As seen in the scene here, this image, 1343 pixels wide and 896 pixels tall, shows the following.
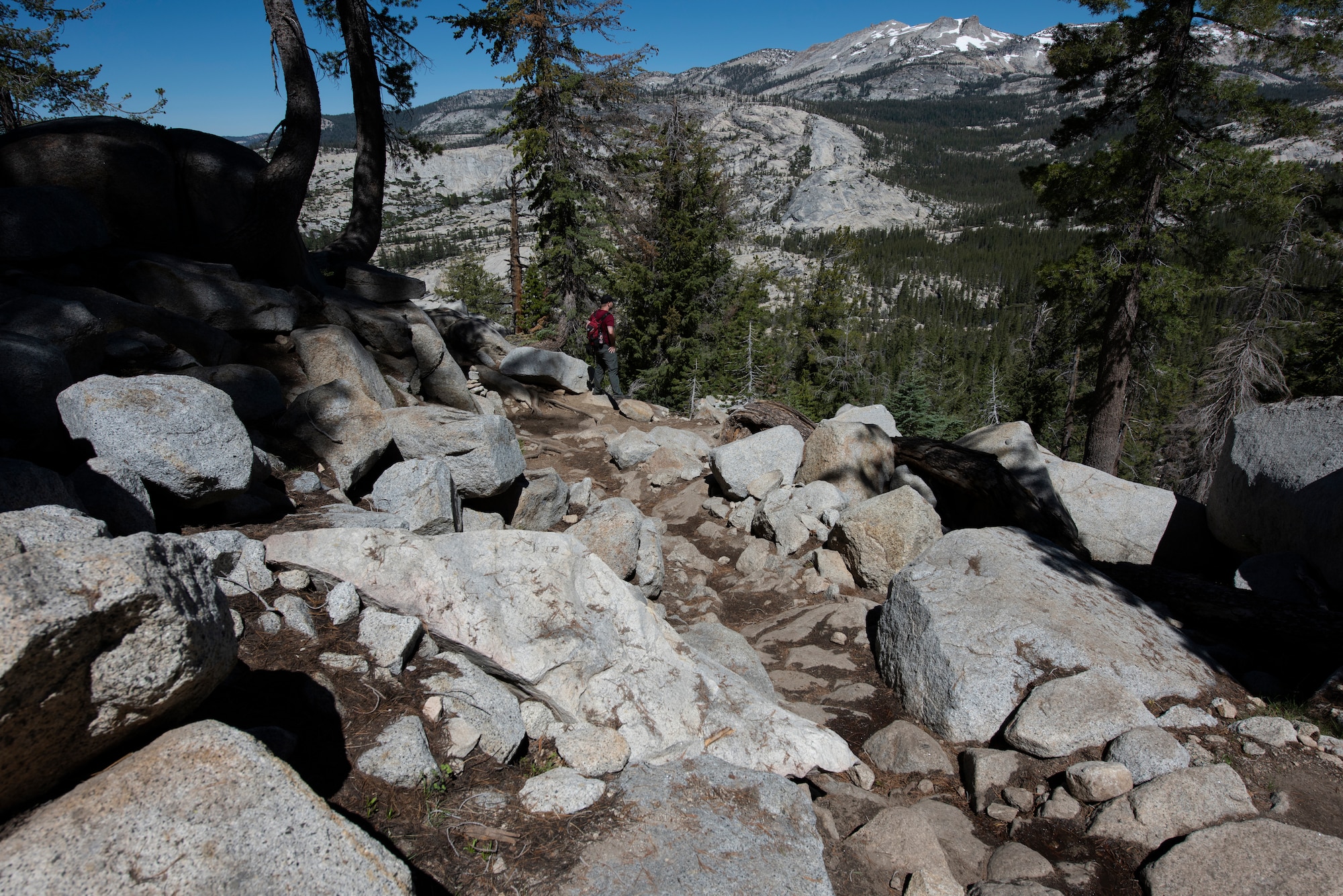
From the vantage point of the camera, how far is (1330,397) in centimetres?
741

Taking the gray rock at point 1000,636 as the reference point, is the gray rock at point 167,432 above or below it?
above

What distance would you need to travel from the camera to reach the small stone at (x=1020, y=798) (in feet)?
13.5

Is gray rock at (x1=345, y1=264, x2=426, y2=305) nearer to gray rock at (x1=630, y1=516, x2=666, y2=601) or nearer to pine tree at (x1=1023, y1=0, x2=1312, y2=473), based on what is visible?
gray rock at (x1=630, y1=516, x2=666, y2=601)

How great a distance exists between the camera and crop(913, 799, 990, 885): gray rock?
3623mm

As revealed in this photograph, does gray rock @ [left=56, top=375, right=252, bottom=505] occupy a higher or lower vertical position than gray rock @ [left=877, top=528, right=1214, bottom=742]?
higher

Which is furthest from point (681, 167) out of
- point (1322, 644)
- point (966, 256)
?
point (966, 256)

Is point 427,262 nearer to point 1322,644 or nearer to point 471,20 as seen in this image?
point 471,20

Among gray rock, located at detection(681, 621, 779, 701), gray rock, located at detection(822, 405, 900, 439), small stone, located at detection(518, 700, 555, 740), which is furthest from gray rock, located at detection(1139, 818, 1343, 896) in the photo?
gray rock, located at detection(822, 405, 900, 439)

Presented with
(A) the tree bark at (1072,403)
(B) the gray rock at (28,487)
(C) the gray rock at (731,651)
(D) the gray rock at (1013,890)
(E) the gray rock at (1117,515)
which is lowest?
(A) the tree bark at (1072,403)

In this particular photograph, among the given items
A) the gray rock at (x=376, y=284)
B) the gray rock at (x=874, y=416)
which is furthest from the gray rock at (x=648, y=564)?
the gray rock at (x=874, y=416)

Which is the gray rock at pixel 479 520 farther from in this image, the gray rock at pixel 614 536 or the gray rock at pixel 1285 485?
the gray rock at pixel 1285 485

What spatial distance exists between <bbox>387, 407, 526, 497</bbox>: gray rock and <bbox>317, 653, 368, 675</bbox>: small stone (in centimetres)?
304

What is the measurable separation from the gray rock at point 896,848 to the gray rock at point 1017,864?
27 centimetres

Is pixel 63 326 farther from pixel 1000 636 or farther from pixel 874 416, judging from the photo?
pixel 874 416
